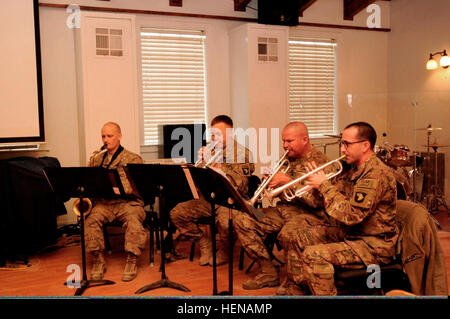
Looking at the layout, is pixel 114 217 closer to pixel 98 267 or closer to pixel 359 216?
pixel 98 267

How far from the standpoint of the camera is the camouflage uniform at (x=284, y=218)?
3748mm

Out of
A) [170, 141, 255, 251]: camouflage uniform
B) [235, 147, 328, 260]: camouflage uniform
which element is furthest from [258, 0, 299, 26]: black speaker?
[235, 147, 328, 260]: camouflage uniform

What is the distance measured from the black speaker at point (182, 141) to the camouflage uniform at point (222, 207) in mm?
1489

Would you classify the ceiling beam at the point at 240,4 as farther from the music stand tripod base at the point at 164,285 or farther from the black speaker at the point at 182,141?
the music stand tripod base at the point at 164,285

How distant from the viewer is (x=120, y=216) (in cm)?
440

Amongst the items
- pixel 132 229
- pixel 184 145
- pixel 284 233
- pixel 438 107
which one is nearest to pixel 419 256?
pixel 284 233

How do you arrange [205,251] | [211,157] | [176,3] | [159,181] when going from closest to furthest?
[159,181]
[211,157]
[205,251]
[176,3]

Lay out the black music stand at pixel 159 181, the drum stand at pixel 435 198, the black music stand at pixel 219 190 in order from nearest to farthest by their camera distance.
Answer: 1. the black music stand at pixel 219 190
2. the black music stand at pixel 159 181
3. the drum stand at pixel 435 198

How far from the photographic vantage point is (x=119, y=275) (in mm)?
4203

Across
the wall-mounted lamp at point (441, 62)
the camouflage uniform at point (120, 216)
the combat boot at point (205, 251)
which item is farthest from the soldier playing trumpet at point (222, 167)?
the wall-mounted lamp at point (441, 62)

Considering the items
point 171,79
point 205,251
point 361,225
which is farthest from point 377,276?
point 171,79

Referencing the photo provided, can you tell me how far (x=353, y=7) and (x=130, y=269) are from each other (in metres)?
5.62

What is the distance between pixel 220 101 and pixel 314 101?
173 cm
